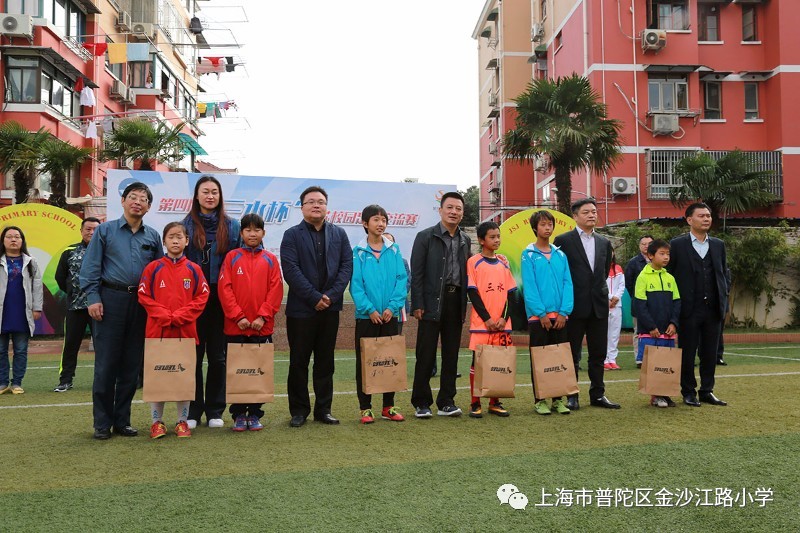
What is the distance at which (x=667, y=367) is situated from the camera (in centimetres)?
632

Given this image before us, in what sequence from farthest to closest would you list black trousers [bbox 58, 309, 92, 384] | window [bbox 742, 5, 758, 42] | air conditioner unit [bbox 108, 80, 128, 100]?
1. air conditioner unit [bbox 108, 80, 128, 100]
2. window [bbox 742, 5, 758, 42]
3. black trousers [bbox 58, 309, 92, 384]

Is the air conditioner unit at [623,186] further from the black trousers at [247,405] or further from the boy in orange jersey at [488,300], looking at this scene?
the black trousers at [247,405]

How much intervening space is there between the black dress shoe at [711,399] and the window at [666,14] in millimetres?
21801

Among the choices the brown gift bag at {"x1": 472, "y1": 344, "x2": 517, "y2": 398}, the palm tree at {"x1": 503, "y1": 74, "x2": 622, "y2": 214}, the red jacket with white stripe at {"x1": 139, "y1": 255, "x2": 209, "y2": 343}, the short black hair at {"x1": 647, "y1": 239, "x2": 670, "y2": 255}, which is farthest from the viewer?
the palm tree at {"x1": 503, "y1": 74, "x2": 622, "y2": 214}

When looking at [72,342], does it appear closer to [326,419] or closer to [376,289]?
[326,419]

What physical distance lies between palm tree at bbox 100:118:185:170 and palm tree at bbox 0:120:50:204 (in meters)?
1.74

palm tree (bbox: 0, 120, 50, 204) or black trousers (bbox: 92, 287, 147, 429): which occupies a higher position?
palm tree (bbox: 0, 120, 50, 204)

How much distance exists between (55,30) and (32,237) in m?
15.1

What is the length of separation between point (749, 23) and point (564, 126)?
43.2 feet

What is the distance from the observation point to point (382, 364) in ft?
18.9

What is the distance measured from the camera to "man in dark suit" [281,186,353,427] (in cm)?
568

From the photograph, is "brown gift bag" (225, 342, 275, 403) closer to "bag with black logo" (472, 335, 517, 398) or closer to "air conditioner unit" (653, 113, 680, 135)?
"bag with black logo" (472, 335, 517, 398)

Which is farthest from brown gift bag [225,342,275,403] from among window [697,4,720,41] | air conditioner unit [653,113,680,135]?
window [697,4,720,41]

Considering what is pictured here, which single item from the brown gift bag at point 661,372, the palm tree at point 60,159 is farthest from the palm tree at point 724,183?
the palm tree at point 60,159
